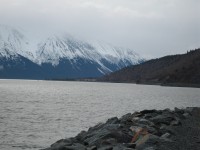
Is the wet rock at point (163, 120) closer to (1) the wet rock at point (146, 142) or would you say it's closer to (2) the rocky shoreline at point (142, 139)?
(2) the rocky shoreline at point (142, 139)

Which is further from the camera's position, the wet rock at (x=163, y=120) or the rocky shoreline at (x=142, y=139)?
the wet rock at (x=163, y=120)

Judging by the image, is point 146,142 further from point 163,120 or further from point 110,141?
point 163,120

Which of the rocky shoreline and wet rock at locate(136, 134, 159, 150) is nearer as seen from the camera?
wet rock at locate(136, 134, 159, 150)

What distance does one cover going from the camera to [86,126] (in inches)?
2093

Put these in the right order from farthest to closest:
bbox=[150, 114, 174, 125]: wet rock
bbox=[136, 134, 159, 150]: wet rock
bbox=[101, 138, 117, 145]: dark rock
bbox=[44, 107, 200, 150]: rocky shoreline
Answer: bbox=[150, 114, 174, 125]: wet rock < bbox=[101, 138, 117, 145]: dark rock < bbox=[44, 107, 200, 150]: rocky shoreline < bbox=[136, 134, 159, 150]: wet rock

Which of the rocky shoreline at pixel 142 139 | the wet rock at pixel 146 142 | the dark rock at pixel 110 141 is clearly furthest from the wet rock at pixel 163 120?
the wet rock at pixel 146 142

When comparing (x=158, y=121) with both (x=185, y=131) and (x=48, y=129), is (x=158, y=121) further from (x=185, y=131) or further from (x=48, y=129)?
(x=48, y=129)

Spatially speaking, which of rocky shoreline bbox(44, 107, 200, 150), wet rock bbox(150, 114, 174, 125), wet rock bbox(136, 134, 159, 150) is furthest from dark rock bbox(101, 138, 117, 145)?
wet rock bbox(150, 114, 174, 125)

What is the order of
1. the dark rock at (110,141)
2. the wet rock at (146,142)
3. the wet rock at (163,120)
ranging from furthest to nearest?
the wet rock at (163,120), the dark rock at (110,141), the wet rock at (146,142)

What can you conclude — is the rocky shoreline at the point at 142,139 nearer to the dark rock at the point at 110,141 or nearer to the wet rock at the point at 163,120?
the dark rock at the point at 110,141

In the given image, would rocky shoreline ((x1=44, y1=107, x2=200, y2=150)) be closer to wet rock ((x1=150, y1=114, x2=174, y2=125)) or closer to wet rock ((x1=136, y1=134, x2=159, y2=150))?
wet rock ((x1=136, y1=134, x2=159, y2=150))

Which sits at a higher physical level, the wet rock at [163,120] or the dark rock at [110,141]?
the wet rock at [163,120]

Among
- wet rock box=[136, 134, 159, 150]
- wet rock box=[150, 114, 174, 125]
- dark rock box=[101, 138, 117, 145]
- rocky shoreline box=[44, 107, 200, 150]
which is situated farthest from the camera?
wet rock box=[150, 114, 174, 125]

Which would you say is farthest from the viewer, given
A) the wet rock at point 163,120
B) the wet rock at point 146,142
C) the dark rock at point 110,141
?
the wet rock at point 163,120
